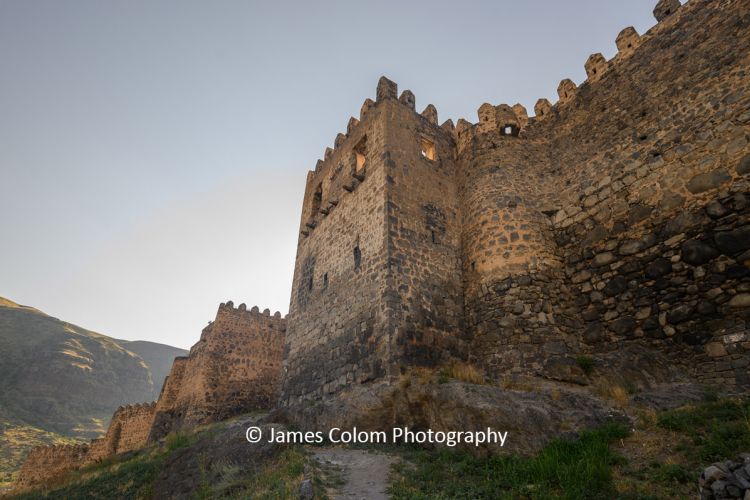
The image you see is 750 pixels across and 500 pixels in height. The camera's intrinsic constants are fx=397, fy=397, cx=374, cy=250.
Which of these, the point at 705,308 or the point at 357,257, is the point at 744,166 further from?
the point at 357,257

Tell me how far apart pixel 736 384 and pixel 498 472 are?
14.2ft

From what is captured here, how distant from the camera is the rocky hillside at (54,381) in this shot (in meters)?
37.2

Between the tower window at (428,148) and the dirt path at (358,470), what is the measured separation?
9.22m

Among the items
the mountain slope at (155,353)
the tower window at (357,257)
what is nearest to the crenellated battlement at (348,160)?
the tower window at (357,257)

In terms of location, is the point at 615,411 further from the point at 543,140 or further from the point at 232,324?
the point at 232,324

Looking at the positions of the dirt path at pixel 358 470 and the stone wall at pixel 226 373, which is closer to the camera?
the dirt path at pixel 358 470

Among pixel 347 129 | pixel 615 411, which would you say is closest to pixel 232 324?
pixel 347 129

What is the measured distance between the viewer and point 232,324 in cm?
2041

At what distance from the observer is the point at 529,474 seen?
5156mm

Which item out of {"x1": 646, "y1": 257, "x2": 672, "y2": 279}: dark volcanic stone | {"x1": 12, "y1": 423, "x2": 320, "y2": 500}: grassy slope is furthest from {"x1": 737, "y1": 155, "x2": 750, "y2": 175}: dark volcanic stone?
{"x1": 12, "y1": 423, "x2": 320, "y2": 500}: grassy slope

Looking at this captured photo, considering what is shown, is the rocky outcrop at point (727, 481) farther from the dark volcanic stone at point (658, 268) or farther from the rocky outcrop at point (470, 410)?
the dark volcanic stone at point (658, 268)

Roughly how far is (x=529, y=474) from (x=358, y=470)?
8.61 feet

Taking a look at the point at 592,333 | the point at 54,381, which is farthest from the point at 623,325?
the point at 54,381

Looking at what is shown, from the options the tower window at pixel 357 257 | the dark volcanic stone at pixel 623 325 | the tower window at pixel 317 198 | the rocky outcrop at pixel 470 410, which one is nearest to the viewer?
the rocky outcrop at pixel 470 410
